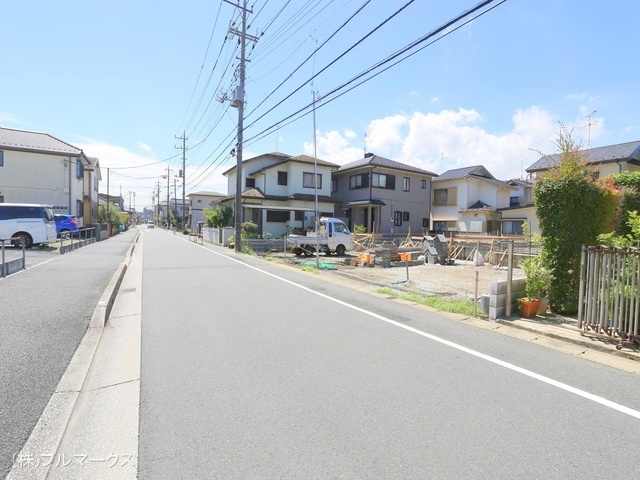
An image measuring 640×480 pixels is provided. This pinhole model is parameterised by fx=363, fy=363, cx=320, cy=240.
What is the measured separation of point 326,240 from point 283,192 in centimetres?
1275

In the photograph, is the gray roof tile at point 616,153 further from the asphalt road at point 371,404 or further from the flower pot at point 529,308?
the asphalt road at point 371,404

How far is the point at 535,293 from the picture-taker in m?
7.13

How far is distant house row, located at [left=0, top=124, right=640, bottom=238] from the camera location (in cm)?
2925

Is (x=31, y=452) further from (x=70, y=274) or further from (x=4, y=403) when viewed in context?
(x=70, y=274)

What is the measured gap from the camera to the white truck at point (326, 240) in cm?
2066

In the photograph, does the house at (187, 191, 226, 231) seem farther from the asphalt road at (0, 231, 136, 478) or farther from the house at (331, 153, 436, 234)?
the asphalt road at (0, 231, 136, 478)

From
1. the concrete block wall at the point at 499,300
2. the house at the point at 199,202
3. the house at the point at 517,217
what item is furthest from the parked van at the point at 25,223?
the house at the point at 199,202

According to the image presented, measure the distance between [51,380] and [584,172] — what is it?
917 centimetres

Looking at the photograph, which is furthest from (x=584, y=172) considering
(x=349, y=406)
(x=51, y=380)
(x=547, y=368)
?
(x=51, y=380)

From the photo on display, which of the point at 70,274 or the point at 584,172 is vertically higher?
the point at 584,172

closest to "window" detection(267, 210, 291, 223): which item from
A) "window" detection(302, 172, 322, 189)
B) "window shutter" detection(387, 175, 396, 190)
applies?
"window" detection(302, 172, 322, 189)

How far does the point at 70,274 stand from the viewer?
440 inches

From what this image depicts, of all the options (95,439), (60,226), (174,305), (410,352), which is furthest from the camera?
(60,226)

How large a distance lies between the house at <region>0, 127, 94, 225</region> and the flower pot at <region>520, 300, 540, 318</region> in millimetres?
32528
